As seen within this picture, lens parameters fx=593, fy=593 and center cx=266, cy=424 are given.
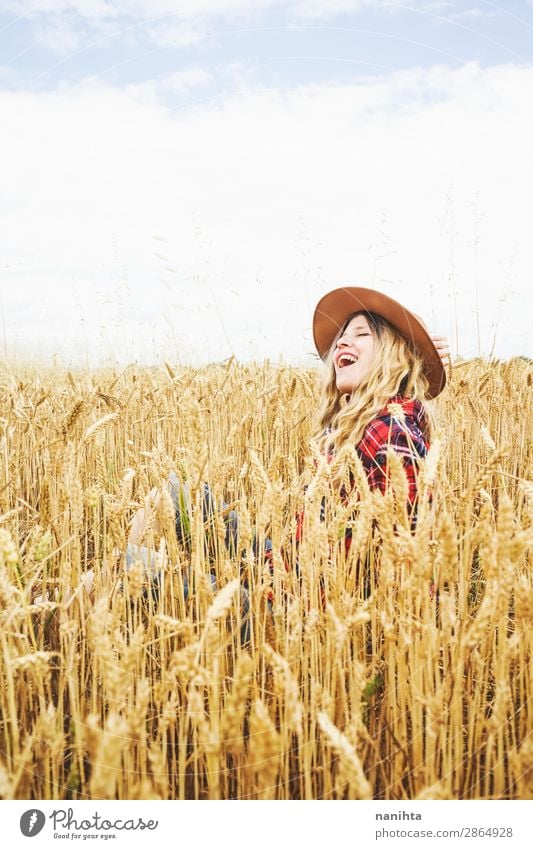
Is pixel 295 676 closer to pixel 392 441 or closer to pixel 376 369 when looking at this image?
pixel 392 441

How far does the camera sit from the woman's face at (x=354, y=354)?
1872 millimetres

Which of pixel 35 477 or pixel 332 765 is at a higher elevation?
pixel 35 477

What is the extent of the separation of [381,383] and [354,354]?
20cm

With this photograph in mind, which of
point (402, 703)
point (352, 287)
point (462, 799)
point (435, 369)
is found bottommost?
point (462, 799)

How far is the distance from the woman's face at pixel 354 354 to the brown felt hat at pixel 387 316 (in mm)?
62

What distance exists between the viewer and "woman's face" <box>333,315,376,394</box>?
1.87 meters

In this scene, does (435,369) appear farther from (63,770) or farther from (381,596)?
(63,770)

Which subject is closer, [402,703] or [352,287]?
[402,703]

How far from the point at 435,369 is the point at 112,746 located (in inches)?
62.4

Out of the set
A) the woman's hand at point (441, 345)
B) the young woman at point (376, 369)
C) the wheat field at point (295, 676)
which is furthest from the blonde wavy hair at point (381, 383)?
the wheat field at point (295, 676)
